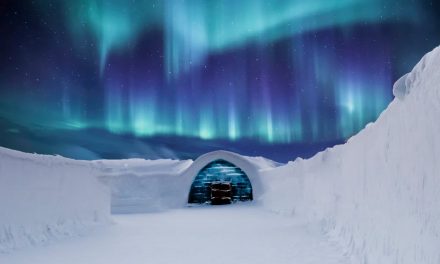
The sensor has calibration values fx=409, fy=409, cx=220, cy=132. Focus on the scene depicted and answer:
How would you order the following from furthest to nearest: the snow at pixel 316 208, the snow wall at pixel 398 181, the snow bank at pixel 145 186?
the snow bank at pixel 145 186
the snow at pixel 316 208
the snow wall at pixel 398 181

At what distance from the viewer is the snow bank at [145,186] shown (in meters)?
20.2

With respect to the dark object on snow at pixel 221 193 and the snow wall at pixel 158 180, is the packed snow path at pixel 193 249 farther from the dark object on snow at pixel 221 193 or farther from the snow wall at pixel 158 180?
the dark object on snow at pixel 221 193

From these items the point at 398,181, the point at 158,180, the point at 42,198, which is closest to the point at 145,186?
the point at 158,180

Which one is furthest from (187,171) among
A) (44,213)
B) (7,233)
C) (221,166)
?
(7,233)

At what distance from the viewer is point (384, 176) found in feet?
15.0

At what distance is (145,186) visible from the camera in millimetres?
21406

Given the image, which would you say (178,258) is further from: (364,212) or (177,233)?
(177,233)

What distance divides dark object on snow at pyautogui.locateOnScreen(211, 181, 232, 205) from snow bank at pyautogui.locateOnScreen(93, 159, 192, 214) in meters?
1.67

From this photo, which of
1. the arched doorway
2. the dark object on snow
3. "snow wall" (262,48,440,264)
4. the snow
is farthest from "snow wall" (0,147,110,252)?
the arched doorway

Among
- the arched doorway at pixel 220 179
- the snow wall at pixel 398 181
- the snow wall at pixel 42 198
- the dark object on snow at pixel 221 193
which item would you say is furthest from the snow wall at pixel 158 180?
the snow wall at pixel 398 181

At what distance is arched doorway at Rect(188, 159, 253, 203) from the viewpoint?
25.8 m

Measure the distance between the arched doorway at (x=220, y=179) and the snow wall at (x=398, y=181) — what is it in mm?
18061

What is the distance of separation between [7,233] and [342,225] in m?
6.06

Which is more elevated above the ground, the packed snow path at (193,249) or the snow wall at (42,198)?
the snow wall at (42,198)
